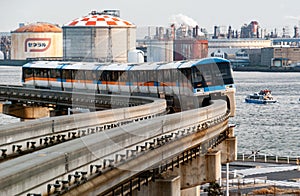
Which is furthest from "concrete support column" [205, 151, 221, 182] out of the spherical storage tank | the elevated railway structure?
the spherical storage tank

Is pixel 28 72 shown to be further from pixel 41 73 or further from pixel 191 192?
pixel 191 192

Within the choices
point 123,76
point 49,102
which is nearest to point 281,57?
point 123,76

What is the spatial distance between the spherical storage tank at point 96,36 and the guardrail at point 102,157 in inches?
3414

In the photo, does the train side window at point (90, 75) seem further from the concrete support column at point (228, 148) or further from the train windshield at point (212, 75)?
the concrete support column at point (228, 148)

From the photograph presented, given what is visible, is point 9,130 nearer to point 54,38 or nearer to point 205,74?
point 205,74

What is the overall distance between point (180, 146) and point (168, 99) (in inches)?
508

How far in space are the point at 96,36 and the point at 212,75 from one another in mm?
81189

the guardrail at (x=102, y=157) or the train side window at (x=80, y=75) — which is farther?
the train side window at (x=80, y=75)

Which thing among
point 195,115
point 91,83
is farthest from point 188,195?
point 91,83

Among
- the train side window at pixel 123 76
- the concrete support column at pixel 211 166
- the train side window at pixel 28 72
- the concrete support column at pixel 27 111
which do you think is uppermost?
the train side window at pixel 123 76

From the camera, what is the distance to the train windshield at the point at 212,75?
27109 mm

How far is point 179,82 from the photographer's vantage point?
2805 centimetres

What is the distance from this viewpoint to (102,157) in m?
10.9

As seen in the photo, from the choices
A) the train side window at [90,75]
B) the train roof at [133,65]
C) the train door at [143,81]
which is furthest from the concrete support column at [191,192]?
the train side window at [90,75]
